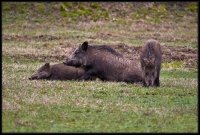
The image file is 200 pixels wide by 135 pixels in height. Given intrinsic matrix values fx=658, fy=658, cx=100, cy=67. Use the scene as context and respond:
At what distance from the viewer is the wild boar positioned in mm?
15547

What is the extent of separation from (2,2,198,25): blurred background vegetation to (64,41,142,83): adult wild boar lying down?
55.1 feet

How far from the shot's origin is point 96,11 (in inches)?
1455

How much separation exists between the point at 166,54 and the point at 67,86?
8.96 meters

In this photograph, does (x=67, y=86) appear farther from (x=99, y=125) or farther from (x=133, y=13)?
(x=133, y=13)

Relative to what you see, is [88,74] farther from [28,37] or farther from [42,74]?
[28,37]

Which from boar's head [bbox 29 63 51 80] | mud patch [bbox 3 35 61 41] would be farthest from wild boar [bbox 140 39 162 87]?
mud patch [bbox 3 35 61 41]

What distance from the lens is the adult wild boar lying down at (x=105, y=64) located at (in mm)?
16562

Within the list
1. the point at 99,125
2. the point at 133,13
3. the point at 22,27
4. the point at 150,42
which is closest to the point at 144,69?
the point at 150,42

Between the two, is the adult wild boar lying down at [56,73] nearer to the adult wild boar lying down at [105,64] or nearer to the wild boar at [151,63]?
the adult wild boar lying down at [105,64]

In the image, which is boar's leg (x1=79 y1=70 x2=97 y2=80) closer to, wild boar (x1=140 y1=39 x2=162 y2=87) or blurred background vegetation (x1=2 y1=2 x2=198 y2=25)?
wild boar (x1=140 y1=39 x2=162 y2=87)

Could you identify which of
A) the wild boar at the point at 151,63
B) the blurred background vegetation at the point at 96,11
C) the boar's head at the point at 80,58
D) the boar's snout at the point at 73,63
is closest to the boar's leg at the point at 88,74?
the boar's head at the point at 80,58

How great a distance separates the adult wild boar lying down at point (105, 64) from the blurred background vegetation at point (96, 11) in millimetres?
16807

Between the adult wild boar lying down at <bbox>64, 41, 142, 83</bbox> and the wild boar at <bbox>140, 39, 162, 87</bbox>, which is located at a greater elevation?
the wild boar at <bbox>140, 39, 162, 87</bbox>

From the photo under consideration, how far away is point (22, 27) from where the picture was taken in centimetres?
3225
